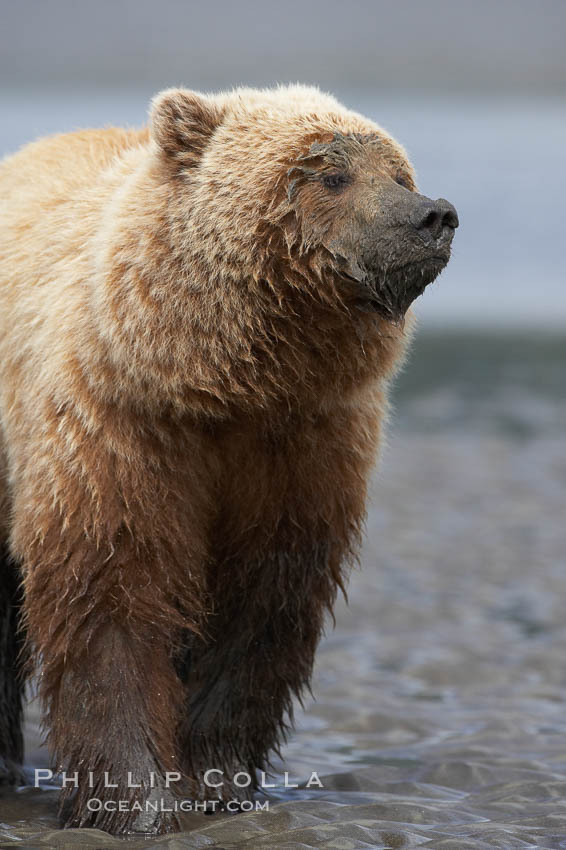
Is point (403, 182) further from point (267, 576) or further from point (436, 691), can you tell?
point (436, 691)

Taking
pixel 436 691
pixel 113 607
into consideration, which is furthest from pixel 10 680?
pixel 436 691

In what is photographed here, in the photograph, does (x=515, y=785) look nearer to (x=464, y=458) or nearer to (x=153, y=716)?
(x=153, y=716)

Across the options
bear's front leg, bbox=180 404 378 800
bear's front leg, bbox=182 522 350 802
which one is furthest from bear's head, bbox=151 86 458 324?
bear's front leg, bbox=182 522 350 802

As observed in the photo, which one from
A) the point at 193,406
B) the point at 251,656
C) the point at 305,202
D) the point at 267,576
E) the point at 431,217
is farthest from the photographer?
the point at 251,656

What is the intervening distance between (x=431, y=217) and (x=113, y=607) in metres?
2.05

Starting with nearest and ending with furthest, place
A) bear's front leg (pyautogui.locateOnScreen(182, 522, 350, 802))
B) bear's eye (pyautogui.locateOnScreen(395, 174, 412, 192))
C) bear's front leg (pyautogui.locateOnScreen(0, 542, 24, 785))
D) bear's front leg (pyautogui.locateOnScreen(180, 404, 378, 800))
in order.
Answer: bear's eye (pyautogui.locateOnScreen(395, 174, 412, 192))
bear's front leg (pyautogui.locateOnScreen(180, 404, 378, 800))
bear's front leg (pyautogui.locateOnScreen(182, 522, 350, 802))
bear's front leg (pyautogui.locateOnScreen(0, 542, 24, 785))

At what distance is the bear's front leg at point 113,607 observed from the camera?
6133mm

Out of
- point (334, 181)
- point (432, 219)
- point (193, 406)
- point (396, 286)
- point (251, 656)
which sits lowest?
point (251, 656)

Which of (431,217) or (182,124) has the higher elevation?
(182,124)

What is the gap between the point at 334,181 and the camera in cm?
593

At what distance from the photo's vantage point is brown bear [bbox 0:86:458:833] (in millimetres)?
5879

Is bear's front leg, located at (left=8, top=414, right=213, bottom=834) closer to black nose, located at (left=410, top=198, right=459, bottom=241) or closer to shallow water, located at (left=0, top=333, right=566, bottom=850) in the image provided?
shallow water, located at (left=0, top=333, right=566, bottom=850)

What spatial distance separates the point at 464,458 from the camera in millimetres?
18516

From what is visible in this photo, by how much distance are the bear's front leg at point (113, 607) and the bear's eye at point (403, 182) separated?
142 cm
